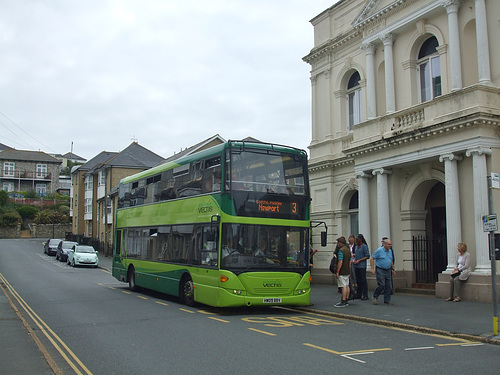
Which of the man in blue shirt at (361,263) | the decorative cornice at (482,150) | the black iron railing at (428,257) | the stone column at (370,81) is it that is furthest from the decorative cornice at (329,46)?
the man in blue shirt at (361,263)

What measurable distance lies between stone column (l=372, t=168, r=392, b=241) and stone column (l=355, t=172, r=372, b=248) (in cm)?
78

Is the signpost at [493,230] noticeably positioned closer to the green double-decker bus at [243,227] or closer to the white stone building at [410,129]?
the green double-decker bus at [243,227]

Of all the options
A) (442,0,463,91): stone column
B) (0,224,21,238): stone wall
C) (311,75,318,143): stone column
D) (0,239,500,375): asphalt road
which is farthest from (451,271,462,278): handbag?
(0,224,21,238): stone wall

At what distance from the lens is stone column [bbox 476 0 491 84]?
16.1m

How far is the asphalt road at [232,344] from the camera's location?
24.6ft

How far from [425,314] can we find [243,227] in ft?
16.3

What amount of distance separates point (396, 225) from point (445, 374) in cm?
1285

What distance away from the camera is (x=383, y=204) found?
19438 millimetres

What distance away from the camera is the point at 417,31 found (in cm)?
1908

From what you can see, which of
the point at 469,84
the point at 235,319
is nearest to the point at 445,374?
the point at 235,319

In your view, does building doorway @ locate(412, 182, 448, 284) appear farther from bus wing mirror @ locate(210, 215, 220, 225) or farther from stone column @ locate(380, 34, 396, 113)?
bus wing mirror @ locate(210, 215, 220, 225)

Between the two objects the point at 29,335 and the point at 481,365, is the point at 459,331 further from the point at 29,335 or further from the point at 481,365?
the point at 29,335

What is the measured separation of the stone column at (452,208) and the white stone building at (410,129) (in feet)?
0.10

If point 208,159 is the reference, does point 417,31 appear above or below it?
above
